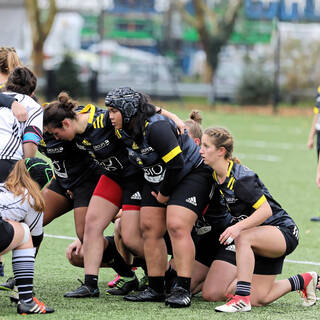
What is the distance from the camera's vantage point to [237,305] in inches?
205

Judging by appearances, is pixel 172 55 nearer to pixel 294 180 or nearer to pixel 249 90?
pixel 249 90

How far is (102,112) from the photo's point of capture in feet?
19.0

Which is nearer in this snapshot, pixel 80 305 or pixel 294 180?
pixel 80 305

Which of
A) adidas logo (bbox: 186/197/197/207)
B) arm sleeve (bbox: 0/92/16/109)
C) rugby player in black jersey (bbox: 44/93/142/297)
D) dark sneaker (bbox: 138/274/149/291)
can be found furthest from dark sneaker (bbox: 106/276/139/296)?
arm sleeve (bbox: 0/92/16/109)

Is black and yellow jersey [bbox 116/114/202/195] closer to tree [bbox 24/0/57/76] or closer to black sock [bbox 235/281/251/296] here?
black sock [bbox 235/281/251/296]

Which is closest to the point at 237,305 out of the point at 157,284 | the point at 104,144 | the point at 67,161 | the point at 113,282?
the point at 157,284

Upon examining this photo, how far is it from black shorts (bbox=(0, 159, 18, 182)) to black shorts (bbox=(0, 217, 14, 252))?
46 cm

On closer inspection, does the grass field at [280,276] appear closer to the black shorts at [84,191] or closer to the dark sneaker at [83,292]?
the dark sneaker at [83,292]

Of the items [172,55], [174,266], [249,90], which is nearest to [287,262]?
[174,266]

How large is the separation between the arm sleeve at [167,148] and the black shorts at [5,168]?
97 centimetres

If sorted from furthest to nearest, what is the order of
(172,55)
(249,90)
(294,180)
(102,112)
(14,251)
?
(172,55), (249,90), (294,180), (102,112), (14,251)

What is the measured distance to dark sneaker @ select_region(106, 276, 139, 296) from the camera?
5891mm

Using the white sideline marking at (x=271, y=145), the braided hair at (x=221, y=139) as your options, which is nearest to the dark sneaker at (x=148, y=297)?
the braided hair at (x=221, y=139)

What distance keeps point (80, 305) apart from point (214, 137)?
4.88 feet
